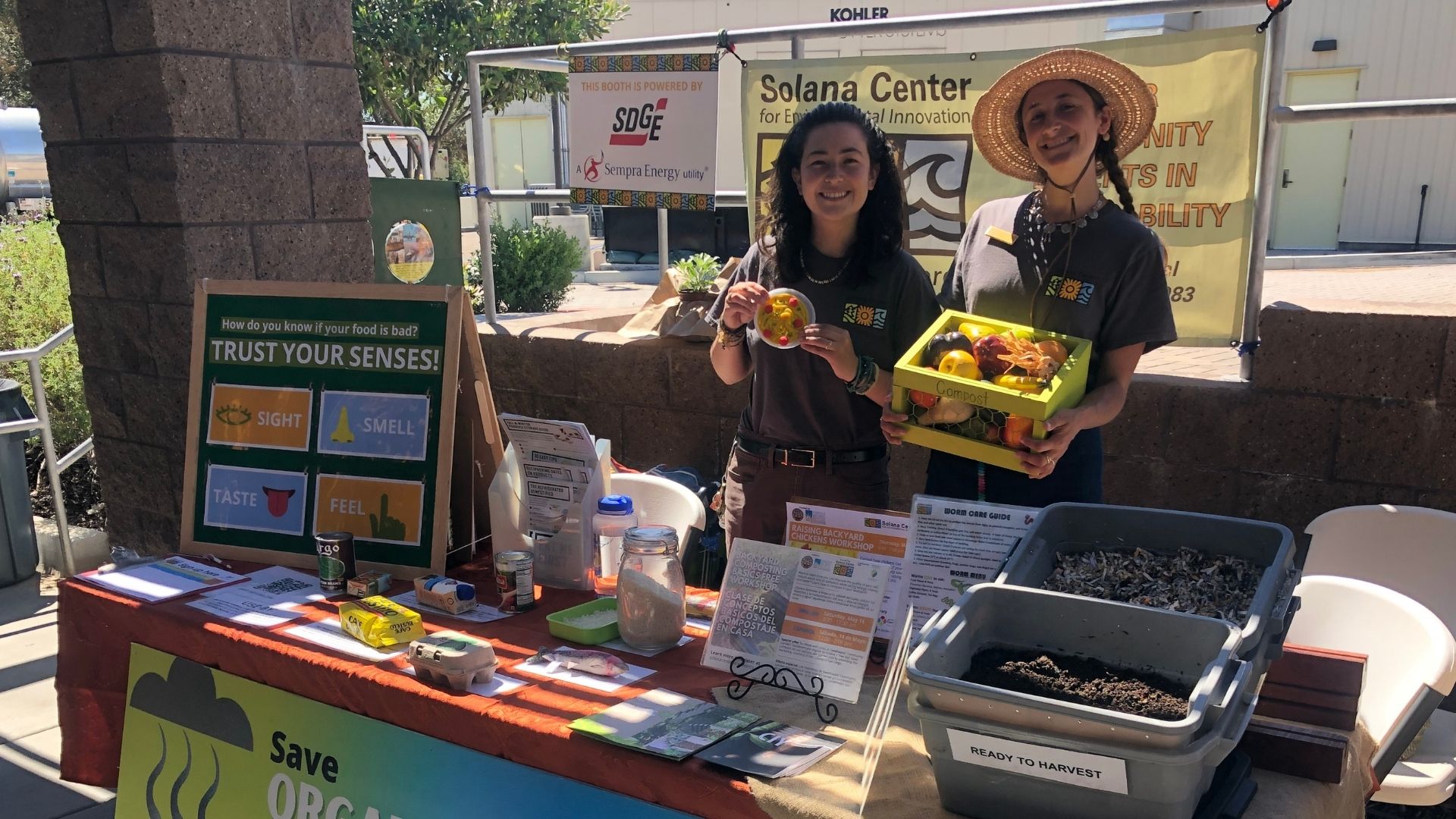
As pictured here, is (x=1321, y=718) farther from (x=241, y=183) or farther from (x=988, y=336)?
(x=241, y=183)

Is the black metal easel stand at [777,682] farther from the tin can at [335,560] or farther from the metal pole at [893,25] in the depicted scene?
the metal pole at [893,25]

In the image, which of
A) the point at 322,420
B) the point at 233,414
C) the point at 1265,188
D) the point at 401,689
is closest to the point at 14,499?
the point at 233,414

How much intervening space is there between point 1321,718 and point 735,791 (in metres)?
0.86

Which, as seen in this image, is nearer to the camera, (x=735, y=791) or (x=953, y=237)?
(x=735, y=791)

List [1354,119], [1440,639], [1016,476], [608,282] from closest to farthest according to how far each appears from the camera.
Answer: [1440,639] < [1016,476] < [1354,119] < [608,282]

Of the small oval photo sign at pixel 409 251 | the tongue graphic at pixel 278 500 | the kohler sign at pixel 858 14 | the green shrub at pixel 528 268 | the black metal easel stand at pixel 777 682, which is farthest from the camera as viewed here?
the kohler sign at pixel 858 14

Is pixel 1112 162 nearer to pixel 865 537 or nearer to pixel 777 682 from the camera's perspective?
pixel 865 537

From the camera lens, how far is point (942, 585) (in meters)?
1.85

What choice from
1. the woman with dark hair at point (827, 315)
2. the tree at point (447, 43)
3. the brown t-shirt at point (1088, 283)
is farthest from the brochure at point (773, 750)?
the tree at point (447, 43)

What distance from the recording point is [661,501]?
10.1ft

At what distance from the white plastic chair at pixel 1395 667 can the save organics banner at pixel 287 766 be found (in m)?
1.53

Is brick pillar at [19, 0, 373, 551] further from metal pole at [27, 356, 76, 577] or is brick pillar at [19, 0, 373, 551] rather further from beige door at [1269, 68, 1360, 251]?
beige door at [1269, 68, 1360, 251]

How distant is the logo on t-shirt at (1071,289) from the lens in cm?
221

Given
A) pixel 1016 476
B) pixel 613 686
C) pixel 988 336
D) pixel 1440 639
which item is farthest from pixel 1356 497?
pixel 613 686
